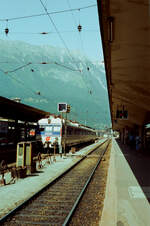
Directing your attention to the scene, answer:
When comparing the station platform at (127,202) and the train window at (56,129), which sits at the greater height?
the train window at (56,129)

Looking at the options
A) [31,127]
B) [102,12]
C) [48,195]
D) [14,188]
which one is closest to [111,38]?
[102,12]

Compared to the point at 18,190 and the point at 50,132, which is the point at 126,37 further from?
the point at 50,132

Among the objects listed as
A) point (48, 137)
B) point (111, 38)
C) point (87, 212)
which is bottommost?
point (87, 212)

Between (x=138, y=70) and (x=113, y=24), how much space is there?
4.47 metres

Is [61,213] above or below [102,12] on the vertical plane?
below

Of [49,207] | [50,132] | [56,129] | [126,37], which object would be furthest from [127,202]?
[50,132]

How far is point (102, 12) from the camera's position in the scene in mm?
6180

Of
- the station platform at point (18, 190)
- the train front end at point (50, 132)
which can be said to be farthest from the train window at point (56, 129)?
the station platform at point (18, 190)

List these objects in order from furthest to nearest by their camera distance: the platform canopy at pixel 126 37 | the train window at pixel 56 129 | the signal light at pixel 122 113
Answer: the train window at pixel 56 129
the signal light at pixel 122 113
the platform canopy at pixel 126 37

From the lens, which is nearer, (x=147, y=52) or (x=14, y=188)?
(x=147, y=52)

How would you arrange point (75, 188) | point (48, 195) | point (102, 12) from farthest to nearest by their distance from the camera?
point (75, 188), point (48, 195), point (102, 12)

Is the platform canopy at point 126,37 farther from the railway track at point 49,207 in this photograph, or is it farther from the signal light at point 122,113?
the signal light at point 122,113

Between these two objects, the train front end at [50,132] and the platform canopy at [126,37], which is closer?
the platform canopy at [126,37]

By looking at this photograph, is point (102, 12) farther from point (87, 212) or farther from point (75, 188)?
point (75, 188)
